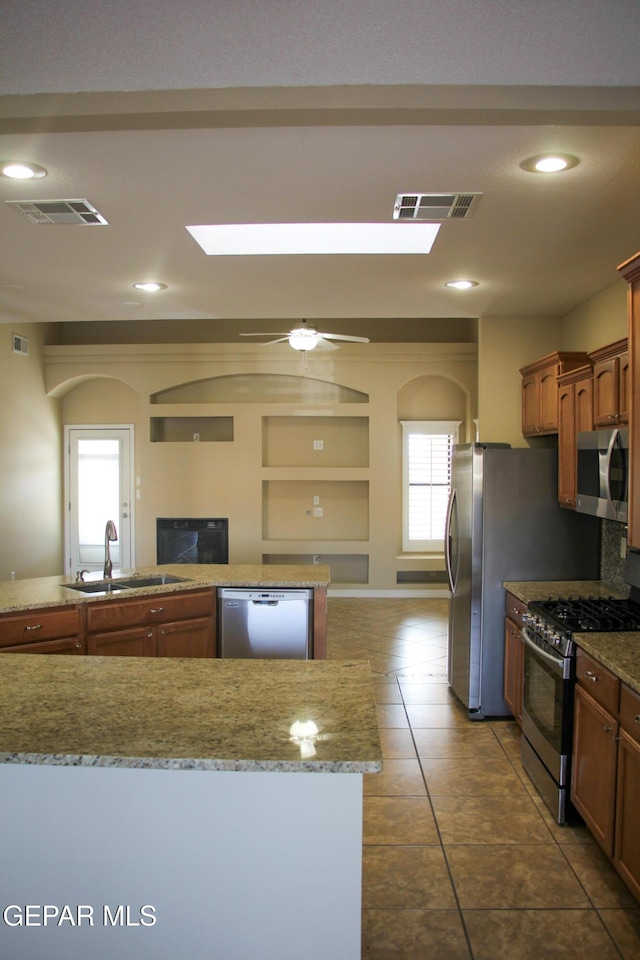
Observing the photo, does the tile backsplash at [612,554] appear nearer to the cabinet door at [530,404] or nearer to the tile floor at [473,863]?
the cabinet door at [530,404]

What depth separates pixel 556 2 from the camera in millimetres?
1532

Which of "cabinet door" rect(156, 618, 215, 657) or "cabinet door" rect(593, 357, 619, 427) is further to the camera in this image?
"cabinet door" rect(156, 618, 215, 657)

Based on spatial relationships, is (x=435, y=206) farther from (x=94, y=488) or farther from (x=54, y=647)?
(x=94, y=488)

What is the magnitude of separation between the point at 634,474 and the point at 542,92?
187cm

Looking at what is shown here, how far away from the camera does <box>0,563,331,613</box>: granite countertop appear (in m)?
3.75

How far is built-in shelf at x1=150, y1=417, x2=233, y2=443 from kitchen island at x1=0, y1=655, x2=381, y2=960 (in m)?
7.09

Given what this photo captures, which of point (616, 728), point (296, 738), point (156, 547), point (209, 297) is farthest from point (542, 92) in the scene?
point (156, 547)

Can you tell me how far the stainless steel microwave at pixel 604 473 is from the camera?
10.6ft

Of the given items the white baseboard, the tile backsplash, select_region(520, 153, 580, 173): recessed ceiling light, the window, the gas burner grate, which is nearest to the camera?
select_region(520, 153, 580, 173): recessed ceiling light

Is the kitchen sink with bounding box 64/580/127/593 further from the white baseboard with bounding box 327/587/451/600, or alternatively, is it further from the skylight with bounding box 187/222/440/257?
the white baseboard with bounding box 327/587/451/600

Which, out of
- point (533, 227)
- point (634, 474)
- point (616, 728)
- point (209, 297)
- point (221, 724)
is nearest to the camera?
point (221, 724)

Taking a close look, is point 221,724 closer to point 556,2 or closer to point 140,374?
point 556,2

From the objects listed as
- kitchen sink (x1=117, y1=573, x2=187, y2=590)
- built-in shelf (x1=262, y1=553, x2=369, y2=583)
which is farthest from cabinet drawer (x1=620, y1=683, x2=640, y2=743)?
built-in shelf (x1=262, y1=553, x2=369, y2=583)

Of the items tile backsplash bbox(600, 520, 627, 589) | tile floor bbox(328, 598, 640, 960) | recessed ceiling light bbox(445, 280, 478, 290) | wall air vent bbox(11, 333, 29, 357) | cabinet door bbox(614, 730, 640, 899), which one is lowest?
tile floor bbox(328, 598, 640, 960)
